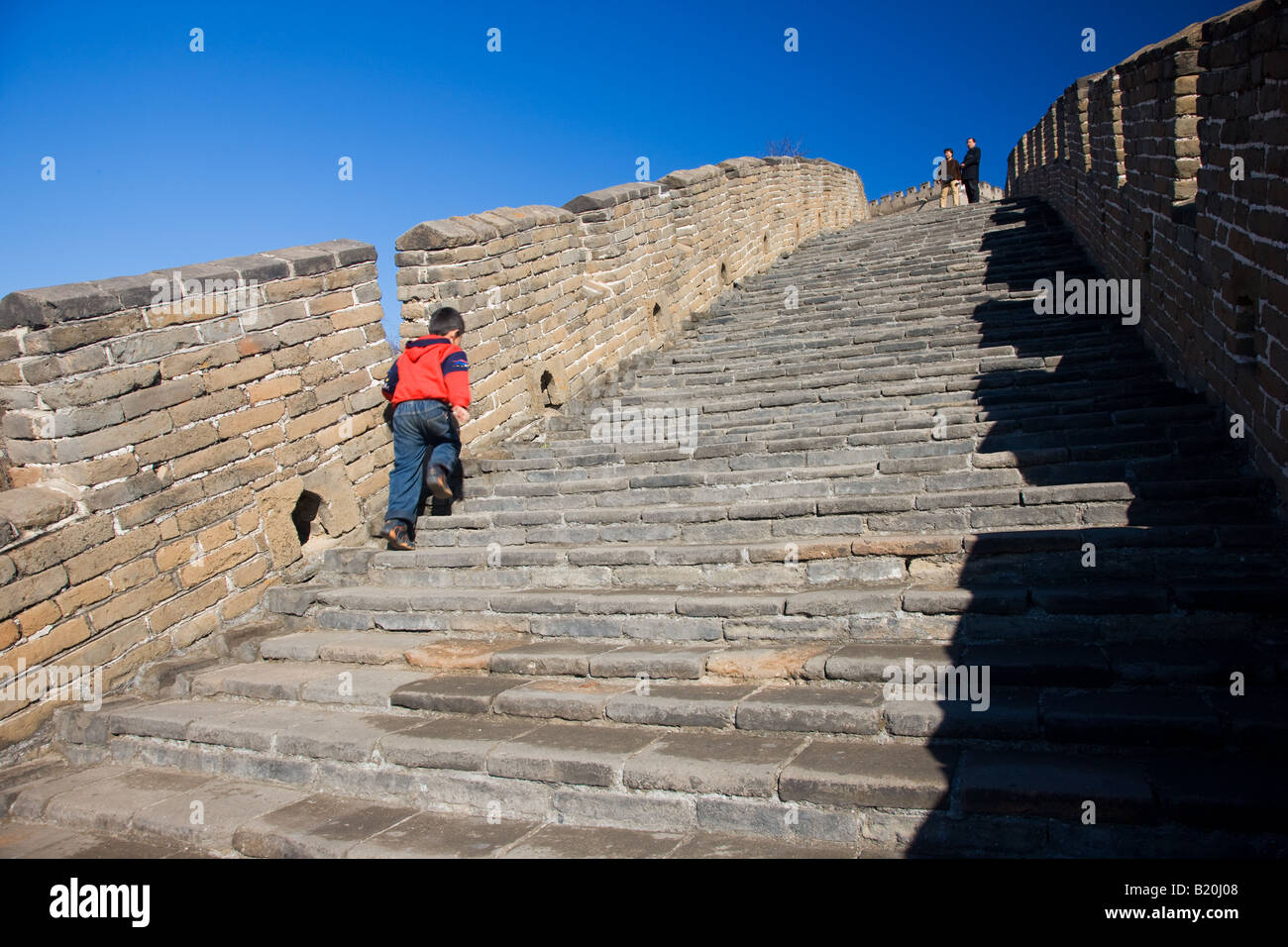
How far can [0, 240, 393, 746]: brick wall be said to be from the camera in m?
5.04

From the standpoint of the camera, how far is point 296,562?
6.54 meters

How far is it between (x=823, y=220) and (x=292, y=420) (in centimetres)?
1548

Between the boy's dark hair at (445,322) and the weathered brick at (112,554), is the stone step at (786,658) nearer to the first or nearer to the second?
the weathered brick at (112,554)

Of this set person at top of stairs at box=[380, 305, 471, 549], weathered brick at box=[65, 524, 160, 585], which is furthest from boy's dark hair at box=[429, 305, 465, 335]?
weathered brick at box=[65, 524, 160, 585]

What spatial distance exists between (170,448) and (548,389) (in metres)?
3.90

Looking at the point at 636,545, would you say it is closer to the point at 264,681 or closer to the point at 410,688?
the point at 410,688

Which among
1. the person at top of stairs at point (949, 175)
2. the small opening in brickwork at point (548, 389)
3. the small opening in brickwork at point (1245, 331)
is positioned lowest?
the small opening in brickwork at point (548, 389)

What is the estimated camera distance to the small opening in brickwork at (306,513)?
6.80 meters

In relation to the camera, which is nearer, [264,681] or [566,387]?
[264,681]

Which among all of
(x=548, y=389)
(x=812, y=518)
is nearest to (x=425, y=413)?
(x=548, y=389)

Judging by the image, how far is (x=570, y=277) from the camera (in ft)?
30.7

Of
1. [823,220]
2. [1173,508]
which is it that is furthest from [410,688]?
[823,220]

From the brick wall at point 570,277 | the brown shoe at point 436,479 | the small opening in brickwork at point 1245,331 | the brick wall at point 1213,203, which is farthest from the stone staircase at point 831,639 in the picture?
the brick wall at point 570,277

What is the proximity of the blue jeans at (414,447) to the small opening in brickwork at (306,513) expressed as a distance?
0.59 metres
